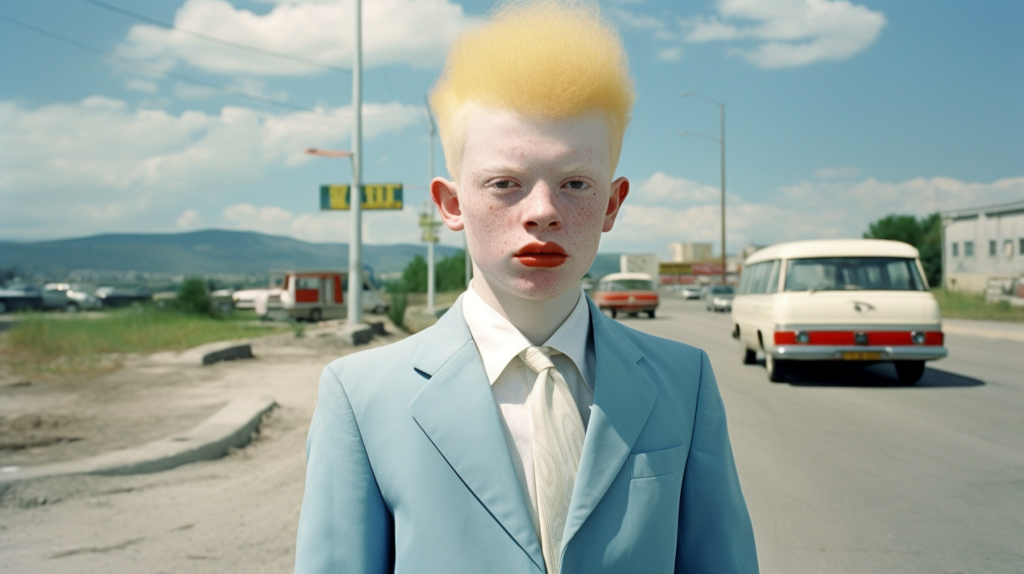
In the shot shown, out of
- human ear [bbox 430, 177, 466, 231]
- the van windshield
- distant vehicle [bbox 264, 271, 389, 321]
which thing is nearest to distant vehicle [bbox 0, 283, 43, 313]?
distant vehicle [bbox 264, 271, 389, 321]

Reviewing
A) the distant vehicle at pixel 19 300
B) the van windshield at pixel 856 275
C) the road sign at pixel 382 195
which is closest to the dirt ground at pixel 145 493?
the van windshield at pixel 856 275

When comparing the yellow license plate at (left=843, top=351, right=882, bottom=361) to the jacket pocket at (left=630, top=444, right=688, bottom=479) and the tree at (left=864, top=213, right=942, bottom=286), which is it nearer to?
the jacket pocket at (left=630, top=444, right=688, bottom=479)

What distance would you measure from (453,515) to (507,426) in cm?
17

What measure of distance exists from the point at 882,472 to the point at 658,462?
5621 millimetres

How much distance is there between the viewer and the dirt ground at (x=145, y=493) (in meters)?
4.31

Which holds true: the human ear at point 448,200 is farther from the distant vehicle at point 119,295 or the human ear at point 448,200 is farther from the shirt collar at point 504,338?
the distant vehicle at point 119,295

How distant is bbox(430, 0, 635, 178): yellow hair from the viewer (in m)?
1.28

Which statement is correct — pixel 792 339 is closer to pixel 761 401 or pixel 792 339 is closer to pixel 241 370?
pixel 761 401

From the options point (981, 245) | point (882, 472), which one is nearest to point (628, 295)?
point (882, 472)

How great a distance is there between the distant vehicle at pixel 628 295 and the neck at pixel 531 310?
92.1ft

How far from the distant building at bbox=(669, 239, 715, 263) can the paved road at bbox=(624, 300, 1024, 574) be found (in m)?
150

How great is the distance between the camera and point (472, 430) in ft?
4.15

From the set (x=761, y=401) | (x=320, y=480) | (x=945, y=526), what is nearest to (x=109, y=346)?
(x=761, y=401)

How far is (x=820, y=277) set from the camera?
11055 millimetres
